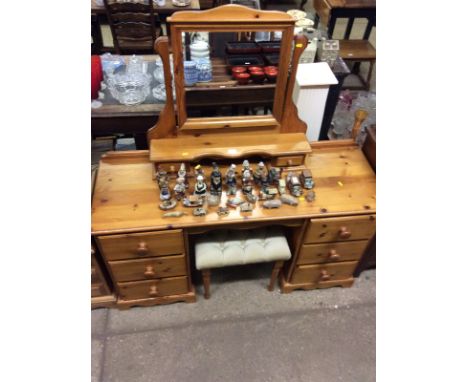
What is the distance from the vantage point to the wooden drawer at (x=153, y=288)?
1899mm

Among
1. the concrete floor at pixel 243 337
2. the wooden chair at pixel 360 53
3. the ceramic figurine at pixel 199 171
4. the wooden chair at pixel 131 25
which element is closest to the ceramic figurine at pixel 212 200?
the ceramic figurine at pixel 199 171

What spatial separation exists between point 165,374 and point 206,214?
3.02 feet

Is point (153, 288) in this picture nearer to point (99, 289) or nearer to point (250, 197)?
point (99, 289)

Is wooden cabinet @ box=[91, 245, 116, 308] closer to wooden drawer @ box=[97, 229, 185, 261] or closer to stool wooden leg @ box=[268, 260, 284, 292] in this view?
wooden drawer @ box=[97, 229, 185, 261]

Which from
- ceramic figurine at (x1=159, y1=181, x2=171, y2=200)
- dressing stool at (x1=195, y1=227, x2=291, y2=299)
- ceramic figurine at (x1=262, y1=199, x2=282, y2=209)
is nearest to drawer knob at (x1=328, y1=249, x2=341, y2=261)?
dressing stool at (x1=195, y1=227, x2=291, y2=299)

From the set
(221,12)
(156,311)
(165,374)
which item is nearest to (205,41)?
(221,12)

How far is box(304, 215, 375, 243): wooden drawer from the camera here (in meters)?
1.70

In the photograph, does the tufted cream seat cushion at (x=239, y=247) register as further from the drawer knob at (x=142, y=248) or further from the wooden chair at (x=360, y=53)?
the wooden chair at (x=360, y=53)

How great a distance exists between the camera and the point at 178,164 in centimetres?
170

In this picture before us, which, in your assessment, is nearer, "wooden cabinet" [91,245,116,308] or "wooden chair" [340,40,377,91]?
"wooden cabinet" [91,245,116,308]

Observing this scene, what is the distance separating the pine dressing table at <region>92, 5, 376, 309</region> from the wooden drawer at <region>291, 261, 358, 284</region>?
70 mm

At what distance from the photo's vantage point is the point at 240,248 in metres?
1.86

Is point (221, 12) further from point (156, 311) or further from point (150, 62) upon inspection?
point (156, 311)

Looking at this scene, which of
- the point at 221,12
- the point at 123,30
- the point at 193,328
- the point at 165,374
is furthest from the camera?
the point at 123,30
